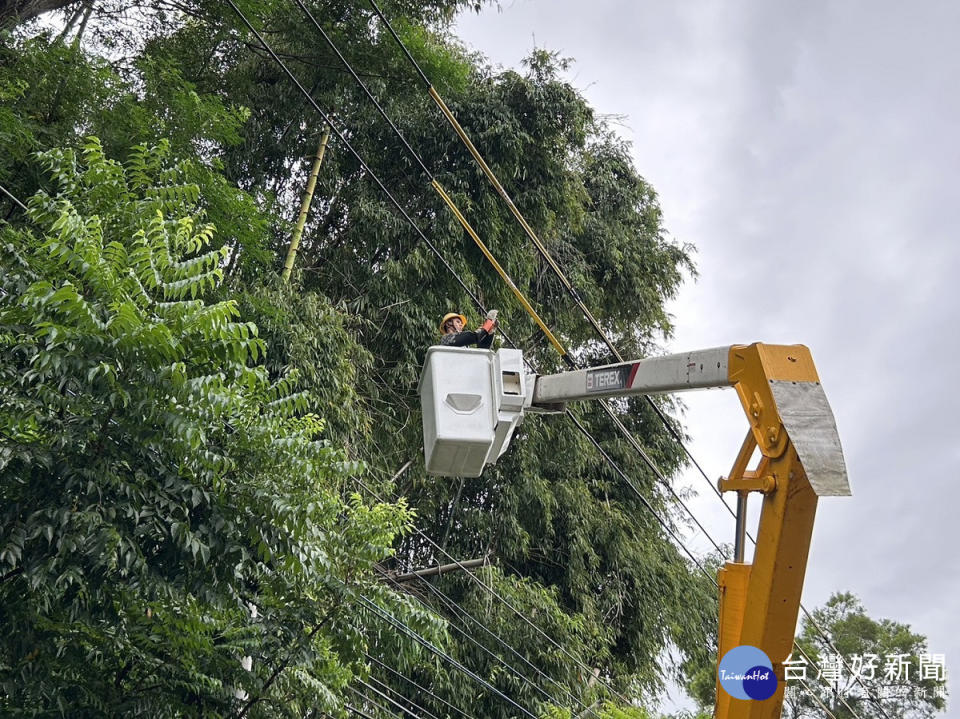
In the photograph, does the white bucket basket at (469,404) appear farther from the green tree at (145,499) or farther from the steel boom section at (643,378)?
the green tree at (145,499)

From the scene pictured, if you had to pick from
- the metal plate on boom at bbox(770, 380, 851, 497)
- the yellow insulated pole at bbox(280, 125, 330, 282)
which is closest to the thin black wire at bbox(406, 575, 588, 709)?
the yellow insulated pole at bbox(280, 125, 330, 282)

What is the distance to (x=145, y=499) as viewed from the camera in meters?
5.75

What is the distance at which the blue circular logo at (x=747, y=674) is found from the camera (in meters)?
4.21

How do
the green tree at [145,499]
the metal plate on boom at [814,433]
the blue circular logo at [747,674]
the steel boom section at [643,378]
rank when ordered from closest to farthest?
the metal plate on boom at [814,433], the blue circular logo at [747,674], the steel boom section at [643,378], the green tree at [145,499]

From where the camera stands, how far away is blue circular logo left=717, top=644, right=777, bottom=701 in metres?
4.21

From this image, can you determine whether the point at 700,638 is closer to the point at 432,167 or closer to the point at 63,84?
the point at 432,167

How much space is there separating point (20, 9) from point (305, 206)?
4019 mm

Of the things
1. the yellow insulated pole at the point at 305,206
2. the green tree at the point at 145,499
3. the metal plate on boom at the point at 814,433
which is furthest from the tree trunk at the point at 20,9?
the metal plate on boom at the point at 814,433

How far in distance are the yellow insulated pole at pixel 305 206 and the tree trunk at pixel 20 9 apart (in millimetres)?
3466

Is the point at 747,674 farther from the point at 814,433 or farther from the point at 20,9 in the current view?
the point at 20,9

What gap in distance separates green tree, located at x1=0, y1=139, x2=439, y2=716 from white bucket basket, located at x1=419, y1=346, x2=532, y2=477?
87cm

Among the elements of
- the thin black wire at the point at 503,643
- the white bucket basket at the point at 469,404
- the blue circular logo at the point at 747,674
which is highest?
the thin black wire at the point at 503,643

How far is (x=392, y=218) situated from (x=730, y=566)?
1026 centimetres

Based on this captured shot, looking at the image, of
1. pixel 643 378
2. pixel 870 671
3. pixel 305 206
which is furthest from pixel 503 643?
pixel 870 671
